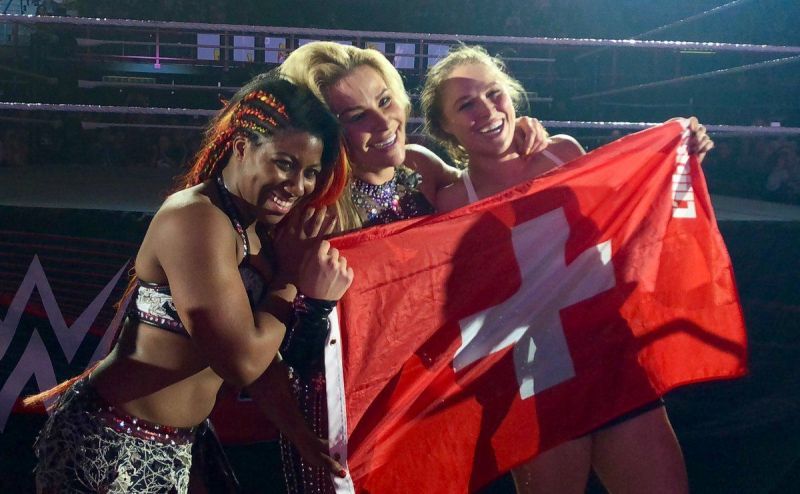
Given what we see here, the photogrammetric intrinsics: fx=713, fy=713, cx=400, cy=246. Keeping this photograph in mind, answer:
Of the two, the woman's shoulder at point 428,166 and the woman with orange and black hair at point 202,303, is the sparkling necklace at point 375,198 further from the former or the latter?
the woman with orange and black hair at point 202,303

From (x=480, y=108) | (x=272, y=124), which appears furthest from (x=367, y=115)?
(x=272, y=124)

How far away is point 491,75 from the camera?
2133mm

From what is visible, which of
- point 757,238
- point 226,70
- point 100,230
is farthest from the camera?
point 226,70

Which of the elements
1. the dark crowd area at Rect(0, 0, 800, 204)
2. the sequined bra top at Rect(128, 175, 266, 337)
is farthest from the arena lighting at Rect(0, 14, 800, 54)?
the sequined bra top at Rect(128, 175, 266, 337)

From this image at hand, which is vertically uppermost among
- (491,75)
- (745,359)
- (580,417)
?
(491,75)

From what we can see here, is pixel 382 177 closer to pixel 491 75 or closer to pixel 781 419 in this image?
pixel 491 75

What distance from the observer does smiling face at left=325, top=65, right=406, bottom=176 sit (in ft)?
6.36

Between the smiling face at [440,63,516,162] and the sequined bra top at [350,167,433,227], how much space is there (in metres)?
0.21

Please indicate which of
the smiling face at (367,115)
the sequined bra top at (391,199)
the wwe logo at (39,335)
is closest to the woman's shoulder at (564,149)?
the sequined bra top at (391,199)

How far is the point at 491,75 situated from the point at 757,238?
122 centimetres

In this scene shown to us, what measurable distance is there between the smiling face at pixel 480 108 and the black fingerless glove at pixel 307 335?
0.75m

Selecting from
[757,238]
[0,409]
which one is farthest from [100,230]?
[757,238]

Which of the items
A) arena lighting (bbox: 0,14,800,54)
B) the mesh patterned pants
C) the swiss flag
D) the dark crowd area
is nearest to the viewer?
the mesh patterned pants

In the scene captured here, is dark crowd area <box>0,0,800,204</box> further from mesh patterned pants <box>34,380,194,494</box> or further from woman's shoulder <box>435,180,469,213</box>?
mesh patterned pants <box>34,380,194,494</box>
